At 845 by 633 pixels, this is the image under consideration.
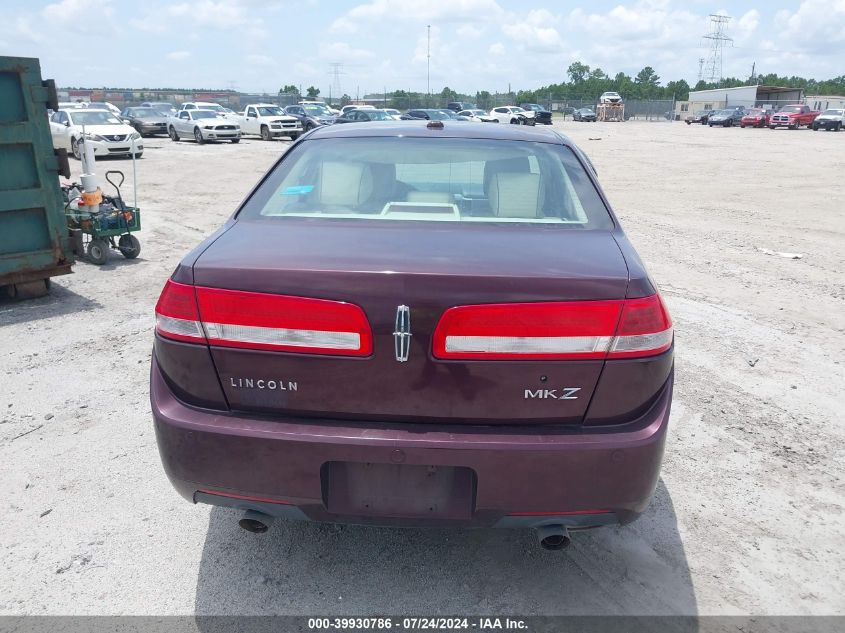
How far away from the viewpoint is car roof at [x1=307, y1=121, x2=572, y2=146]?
3.43 meters

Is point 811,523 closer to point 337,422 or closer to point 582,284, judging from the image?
point 582,284

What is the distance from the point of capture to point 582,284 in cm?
216

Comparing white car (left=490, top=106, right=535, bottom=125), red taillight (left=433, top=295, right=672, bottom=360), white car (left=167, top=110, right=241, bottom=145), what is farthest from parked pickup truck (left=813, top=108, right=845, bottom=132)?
red taillight (left=433, top=295, right=672, bottom=360)

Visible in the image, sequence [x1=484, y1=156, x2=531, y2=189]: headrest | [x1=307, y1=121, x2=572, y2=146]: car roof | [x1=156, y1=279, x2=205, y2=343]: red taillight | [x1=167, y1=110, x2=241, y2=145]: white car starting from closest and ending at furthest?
[x1=156, y1=279, x2=205, y2=343]: red taillight, [x1=484, y1=156, x2=531, y2=189]: headrest, [x1=307, y1=121, x2=572, y2=146]: car roof, [x1=167, y1=110, x2=241, y2=145]: white car

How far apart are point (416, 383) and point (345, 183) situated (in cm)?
133

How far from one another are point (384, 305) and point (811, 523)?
234 centimetres

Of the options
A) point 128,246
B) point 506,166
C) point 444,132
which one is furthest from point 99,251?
point 506,166

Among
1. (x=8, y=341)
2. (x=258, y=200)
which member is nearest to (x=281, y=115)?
(x=8, y=341)

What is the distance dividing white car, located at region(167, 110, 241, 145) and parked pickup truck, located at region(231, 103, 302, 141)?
6.57 feet

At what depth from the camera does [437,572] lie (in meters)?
2.75

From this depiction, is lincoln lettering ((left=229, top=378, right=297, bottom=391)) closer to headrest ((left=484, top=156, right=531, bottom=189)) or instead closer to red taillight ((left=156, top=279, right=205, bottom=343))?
red taillight ((left=156, top=279, right=205, bottom=343))

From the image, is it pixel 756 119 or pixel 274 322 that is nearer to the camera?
pixel 274 322

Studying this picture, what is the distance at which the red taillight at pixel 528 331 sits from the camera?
2.12 m

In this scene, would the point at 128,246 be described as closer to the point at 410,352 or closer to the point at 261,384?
the point at 261,384
